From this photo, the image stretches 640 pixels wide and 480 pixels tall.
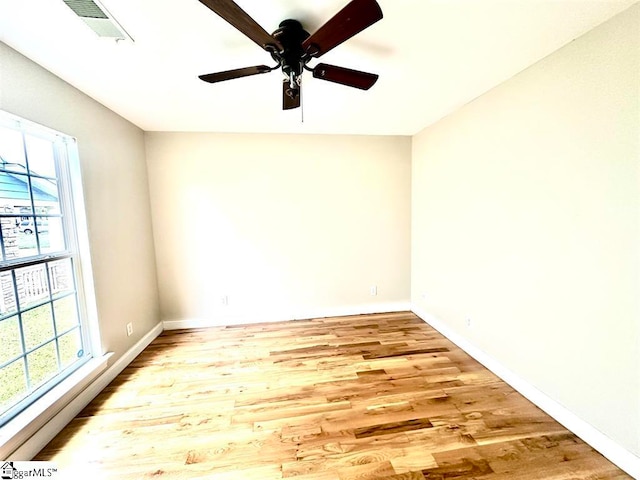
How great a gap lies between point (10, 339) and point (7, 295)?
0.87 feet

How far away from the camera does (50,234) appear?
181 centimetres

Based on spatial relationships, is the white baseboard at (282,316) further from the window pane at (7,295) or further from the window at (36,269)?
the window pane at (7,295)

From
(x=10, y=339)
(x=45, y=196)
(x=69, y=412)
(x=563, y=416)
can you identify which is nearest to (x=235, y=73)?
(x=45, y=196)

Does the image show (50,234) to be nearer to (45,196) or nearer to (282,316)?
(45,196)

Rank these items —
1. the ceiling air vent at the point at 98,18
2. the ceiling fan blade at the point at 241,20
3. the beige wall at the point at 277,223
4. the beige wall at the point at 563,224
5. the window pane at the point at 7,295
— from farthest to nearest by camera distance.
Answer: the beige wall at the point at 277,223 < the window pane at the point at 7,295 < the beige wall at the point at 563,224 < the ceiling air vent at the point at 98,18 < the ceiling fan blade at the point at 241,20

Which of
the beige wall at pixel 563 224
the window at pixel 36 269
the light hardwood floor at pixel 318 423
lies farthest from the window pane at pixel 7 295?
the beige wall at pixel 563 224

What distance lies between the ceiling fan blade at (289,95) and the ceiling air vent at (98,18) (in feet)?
2.81

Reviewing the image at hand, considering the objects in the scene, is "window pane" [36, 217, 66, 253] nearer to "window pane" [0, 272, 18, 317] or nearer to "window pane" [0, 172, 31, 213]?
"window pane" [0, 172, 31, 213]

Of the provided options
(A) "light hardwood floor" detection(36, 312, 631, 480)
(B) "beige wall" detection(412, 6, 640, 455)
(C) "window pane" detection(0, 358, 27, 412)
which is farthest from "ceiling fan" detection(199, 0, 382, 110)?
(A) "light hardwood floor" detection(36, 312, 631, 480)

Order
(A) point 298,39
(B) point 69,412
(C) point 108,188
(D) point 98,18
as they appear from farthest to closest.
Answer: (C) point 108,188
(B) point 69,412
(A) point 298,39
(D) point 98,18

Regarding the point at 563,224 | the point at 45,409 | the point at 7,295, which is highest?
the point at 563,224

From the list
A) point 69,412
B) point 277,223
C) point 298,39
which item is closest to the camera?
point 298,39

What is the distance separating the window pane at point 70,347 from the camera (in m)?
1.86

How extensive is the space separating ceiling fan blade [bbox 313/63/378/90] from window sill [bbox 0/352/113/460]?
2569 millimetres
